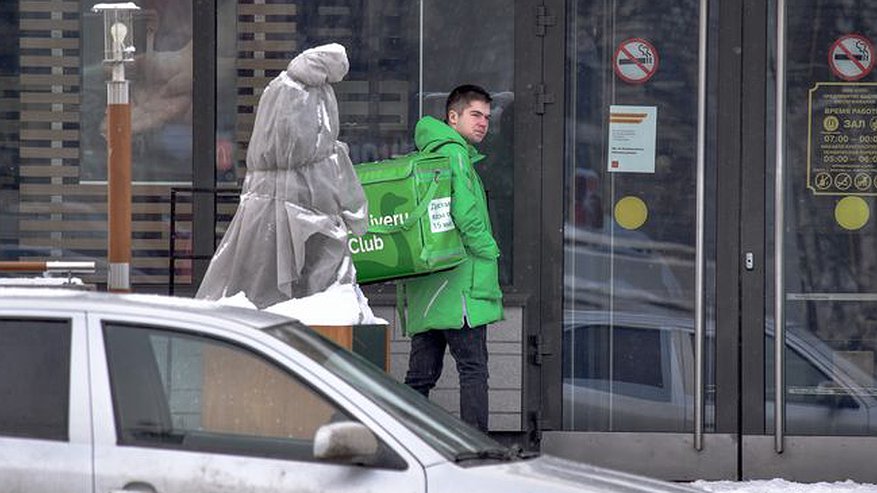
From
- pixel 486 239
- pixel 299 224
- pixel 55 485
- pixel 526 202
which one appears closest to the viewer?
pixel 55 485

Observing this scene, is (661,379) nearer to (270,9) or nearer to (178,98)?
(270,9)

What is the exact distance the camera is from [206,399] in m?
5.75

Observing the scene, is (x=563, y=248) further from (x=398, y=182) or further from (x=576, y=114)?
(x=398, y=182)

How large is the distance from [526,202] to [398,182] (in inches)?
63.9

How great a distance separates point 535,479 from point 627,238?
→ 571 centimetres

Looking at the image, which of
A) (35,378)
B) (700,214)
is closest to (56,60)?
(700,214)

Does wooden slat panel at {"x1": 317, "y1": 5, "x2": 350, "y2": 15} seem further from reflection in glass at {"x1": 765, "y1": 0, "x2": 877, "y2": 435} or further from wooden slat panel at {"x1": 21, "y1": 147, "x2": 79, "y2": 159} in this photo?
reflection in glass at {"x1": 765, "y1": 0, "x2": 877, "y2": 435}

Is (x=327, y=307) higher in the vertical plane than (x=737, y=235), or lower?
lower

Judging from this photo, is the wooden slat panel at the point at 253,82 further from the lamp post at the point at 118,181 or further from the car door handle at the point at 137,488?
the car door handle at the point at 137,488

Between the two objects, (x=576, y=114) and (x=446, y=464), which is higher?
(x=576, y=114)

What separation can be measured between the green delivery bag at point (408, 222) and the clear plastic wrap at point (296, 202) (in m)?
0.39

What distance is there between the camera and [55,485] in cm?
557

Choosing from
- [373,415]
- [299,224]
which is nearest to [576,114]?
[299,224]

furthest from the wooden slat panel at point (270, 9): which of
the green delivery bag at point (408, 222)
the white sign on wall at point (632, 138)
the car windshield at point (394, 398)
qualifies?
the car windshield at point (394, 398)
